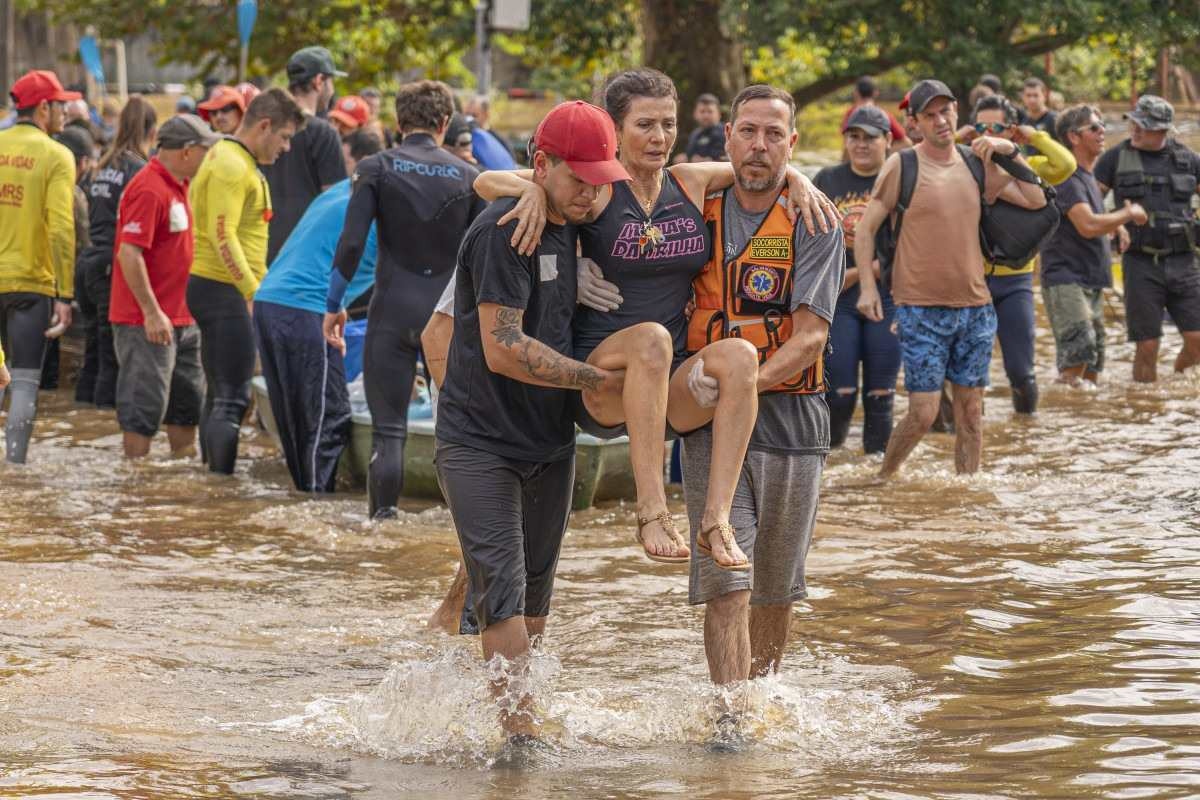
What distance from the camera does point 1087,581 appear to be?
7.33 metres

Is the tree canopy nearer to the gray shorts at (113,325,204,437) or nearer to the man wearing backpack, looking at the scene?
the gray shorts at (113,325,204,437)

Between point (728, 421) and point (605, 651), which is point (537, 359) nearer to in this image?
point (728, 421)

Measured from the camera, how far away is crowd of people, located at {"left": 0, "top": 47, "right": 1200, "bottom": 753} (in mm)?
5000

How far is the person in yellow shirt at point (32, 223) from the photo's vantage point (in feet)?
32.1

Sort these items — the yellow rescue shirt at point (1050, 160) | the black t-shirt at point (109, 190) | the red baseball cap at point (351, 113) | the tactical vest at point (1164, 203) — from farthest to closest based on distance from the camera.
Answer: the red baseball cap at point (351, 113), the tactical vest at point (1164, 203), the black t-shirt at point (109, 190), the yellow rescue shirt at point (1050, 160)

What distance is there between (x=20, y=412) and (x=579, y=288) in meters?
6.03

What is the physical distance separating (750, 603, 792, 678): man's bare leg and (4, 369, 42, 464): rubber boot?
571 centimetres

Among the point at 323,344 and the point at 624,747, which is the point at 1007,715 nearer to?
the point at 624,747

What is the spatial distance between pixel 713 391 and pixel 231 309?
5.11 metres

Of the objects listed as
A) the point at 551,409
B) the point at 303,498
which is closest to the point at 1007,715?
the point at 551,409

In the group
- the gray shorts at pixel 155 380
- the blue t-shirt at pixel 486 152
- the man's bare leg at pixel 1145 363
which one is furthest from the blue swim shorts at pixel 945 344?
the man's bare leg at pixel 1145 363

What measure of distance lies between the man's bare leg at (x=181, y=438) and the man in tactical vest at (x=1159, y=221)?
256 inches

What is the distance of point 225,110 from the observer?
11.4 meters

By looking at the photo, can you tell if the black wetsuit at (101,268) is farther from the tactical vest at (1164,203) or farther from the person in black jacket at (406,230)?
the tactical vest at (1164,203)
